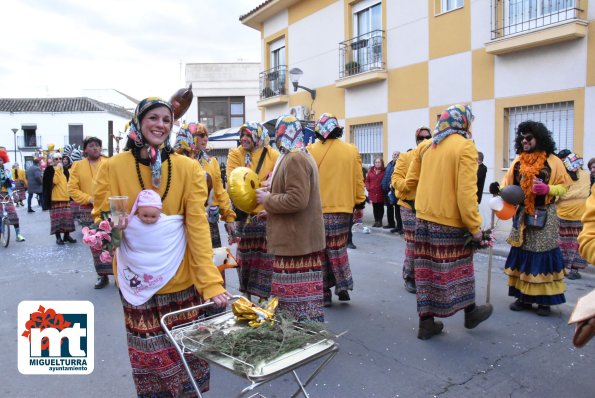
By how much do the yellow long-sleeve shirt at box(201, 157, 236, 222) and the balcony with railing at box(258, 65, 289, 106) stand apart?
13217 millimetres

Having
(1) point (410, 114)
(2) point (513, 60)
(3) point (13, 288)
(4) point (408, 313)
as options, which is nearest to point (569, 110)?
(2) point (513, 60)

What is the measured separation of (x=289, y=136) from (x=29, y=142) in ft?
177

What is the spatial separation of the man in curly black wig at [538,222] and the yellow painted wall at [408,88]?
7.53 meters

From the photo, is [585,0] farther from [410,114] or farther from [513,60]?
[410,114]

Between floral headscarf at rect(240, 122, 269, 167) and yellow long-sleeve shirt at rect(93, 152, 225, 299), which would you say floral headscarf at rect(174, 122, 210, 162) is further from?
yellow long-sleeve shirt at rect(93, 152, 225, 299)

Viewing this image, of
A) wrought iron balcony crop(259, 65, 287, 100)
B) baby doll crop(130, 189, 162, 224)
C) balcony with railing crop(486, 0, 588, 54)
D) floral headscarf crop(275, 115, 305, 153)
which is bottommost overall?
baby doll crop(130, 189, 162, 224)

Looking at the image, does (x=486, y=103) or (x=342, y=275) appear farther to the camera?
(x=486, y=103)

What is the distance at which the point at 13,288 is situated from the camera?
22.9ft

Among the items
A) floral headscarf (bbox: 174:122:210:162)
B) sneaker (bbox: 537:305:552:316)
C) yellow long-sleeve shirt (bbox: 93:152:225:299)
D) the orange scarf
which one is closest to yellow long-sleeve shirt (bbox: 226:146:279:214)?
floral headscarf (bbox: 174:122:210:162)

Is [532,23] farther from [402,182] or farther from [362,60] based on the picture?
[402,182]

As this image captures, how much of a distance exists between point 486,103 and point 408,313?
7.22 meters

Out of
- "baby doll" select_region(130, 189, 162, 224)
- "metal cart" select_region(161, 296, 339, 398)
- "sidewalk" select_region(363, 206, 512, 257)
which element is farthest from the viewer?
"sidewalk" select_region(363, 206, 512, 257)

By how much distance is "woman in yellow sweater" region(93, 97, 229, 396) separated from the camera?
2732mm

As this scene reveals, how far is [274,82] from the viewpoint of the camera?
1966cm
